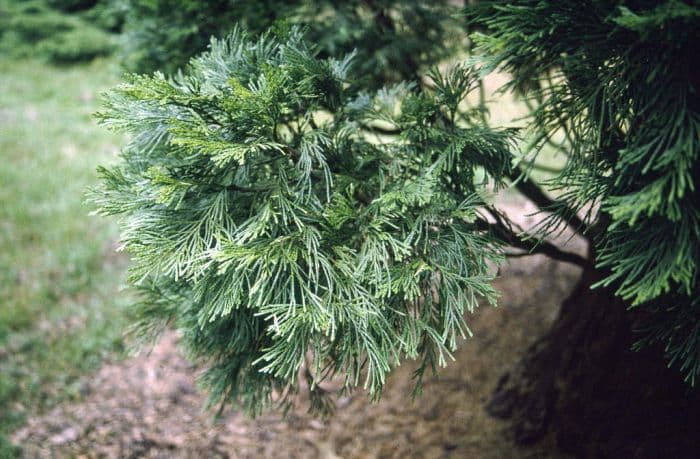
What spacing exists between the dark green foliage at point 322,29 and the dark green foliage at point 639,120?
116 cm

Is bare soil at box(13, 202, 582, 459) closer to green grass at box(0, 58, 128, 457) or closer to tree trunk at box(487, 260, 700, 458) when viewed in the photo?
tree trunk at box(487, 260, 700, 458)

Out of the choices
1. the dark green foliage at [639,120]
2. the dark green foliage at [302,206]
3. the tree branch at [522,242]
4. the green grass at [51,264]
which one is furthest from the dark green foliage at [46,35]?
the dark green foliage at [639,120]

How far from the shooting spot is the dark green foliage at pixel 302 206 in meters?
1.57

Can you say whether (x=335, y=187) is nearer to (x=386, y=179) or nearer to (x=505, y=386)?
(x=386, y=179)

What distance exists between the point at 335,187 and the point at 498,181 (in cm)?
62

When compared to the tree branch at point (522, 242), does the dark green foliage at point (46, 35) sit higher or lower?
higher

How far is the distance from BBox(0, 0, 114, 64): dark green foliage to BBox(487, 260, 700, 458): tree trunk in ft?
32.3

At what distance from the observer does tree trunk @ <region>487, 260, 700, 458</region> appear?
2207mm

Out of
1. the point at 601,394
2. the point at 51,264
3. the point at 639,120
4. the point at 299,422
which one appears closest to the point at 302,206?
the point at 639,120

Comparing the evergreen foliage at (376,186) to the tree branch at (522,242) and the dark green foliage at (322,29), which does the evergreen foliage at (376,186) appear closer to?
the tree branch at (522,242)

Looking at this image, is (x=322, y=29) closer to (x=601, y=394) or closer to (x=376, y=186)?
(x=376, y=186)

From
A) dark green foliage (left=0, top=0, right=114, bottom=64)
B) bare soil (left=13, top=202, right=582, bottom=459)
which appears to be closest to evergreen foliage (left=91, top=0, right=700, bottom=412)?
bare soil (left=13, top=202, right=582, bottom=459)

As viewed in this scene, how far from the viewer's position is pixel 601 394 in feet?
8.32

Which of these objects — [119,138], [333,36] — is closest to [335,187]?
[333,36]
